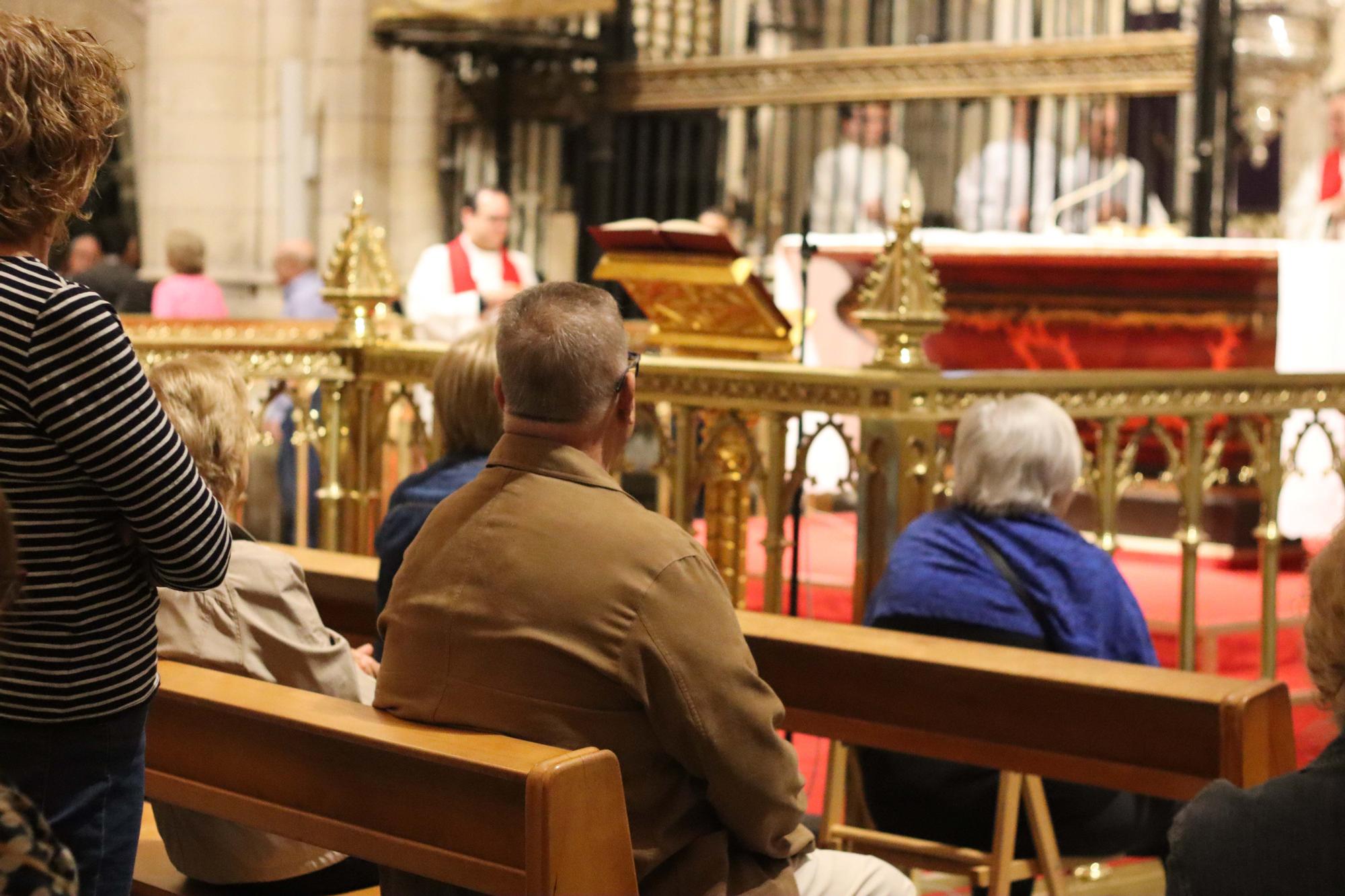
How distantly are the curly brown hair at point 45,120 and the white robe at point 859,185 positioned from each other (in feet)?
26.3

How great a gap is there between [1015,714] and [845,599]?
10.8 ft

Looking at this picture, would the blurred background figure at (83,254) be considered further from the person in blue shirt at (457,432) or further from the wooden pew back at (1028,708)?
the wooden pew back at (1028,708)

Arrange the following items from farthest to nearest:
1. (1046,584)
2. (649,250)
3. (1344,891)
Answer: (649,250) < (1046,584) < (1344,891)

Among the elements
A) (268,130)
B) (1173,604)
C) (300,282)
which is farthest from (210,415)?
(268,130)

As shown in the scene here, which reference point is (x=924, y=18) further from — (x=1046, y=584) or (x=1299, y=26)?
(x=1046, y=584)

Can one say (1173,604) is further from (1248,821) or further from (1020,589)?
(1248,821)

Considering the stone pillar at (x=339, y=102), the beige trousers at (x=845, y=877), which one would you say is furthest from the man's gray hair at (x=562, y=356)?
the stone pillar at (x=339, y=102)

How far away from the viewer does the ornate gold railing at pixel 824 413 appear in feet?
12.7

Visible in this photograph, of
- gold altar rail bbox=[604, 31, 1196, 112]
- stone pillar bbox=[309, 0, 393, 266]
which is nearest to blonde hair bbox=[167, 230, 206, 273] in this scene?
stone pillar bbox=[309, 0, 393, 266]

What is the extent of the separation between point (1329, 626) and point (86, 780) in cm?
132

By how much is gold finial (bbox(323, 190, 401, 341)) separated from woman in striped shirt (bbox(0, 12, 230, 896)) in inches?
117

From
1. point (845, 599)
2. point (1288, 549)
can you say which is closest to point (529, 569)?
point (845, 599)

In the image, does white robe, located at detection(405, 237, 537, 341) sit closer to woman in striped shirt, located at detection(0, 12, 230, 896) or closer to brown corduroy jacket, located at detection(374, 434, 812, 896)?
brown corduroy jacket, located at detection(374, 434, 812, 896)

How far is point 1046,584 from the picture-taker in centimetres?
314
